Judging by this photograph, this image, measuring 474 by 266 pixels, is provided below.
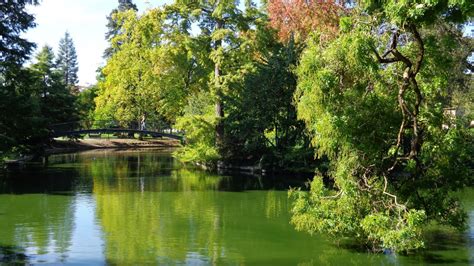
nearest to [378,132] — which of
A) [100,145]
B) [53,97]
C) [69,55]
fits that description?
[53,97]

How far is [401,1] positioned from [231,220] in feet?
26.7

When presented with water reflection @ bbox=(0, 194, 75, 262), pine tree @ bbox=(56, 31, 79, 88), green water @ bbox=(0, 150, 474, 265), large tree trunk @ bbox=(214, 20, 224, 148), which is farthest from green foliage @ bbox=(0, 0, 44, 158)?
pine tree @ bbox=(56, 31, 79, 88)

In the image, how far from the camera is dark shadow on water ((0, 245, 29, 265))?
10.0 metres

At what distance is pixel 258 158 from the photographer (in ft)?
90.1

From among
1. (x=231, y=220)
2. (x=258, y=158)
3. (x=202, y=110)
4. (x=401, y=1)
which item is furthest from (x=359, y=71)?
(x=202, y=110)

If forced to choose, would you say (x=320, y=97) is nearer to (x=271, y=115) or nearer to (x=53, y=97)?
(x=271, y=115)

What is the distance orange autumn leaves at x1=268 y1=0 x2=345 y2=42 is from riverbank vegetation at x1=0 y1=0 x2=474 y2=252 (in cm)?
7

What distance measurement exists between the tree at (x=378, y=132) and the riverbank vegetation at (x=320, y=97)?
0.03m

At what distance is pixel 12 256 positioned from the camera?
10.4m

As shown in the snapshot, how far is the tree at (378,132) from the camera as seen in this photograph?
32.6 feet

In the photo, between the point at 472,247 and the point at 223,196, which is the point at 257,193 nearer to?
the point at 223,196

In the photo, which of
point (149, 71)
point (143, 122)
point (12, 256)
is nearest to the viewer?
point (12, 256)

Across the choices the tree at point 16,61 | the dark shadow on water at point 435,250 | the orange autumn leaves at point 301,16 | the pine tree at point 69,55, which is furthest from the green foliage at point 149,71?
the pine tree at point 69,55

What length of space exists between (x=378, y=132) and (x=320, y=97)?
1367mm
